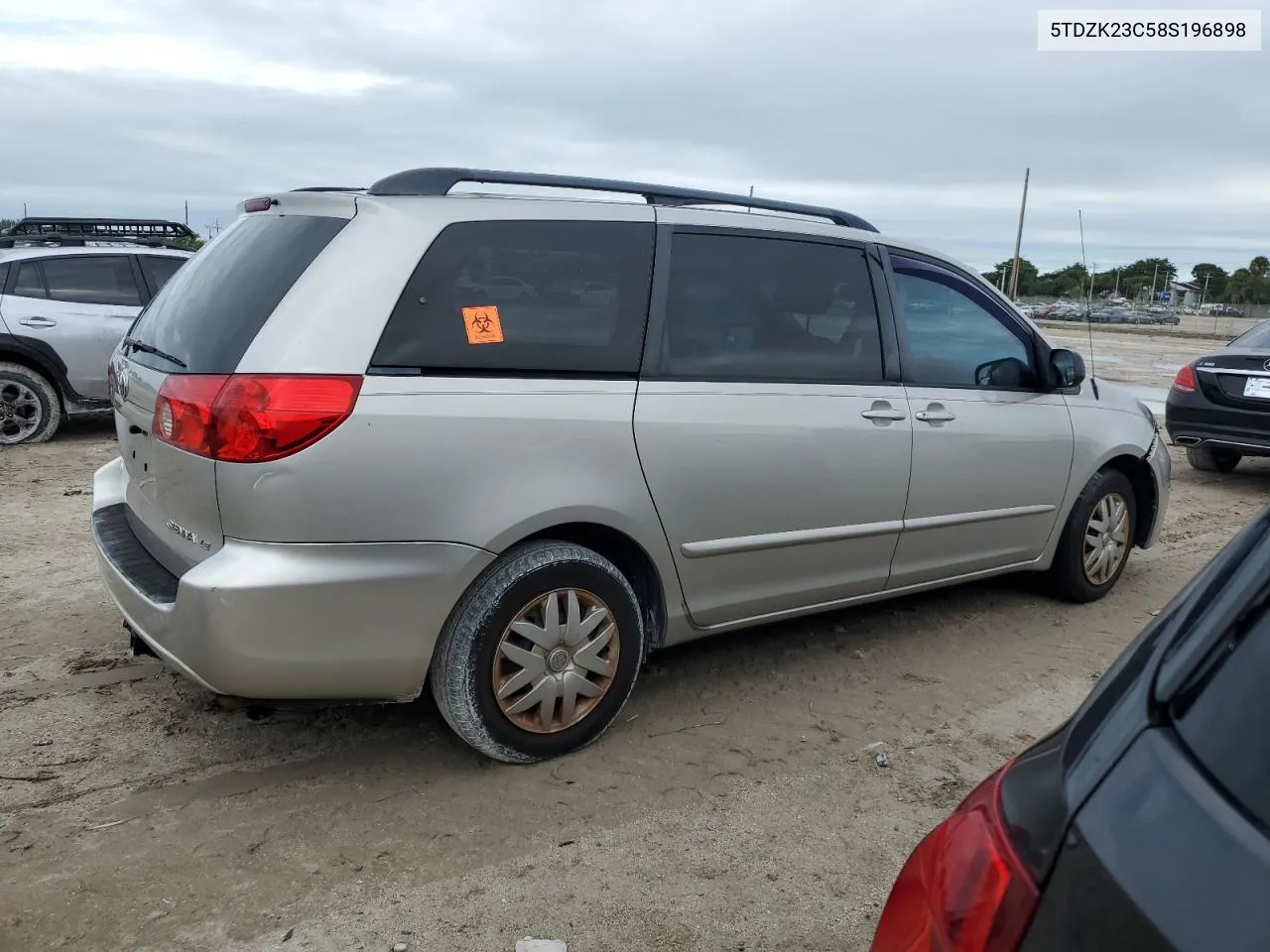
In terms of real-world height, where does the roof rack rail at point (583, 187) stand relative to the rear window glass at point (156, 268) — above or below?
below

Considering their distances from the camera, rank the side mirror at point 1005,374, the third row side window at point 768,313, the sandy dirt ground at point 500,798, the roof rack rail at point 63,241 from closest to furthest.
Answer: the sandy dirt ground at point 500,798, the third row side window at point 768,313, the side mirror at point 1005,374, the roof rack rail at point 63,241

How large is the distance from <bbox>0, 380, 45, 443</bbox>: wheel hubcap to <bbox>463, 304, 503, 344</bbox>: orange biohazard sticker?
6.79m

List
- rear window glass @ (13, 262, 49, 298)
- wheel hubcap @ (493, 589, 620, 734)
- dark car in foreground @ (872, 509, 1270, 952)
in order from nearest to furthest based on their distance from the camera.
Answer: dark car in foreground @ (872, 509, 1270, 952), wheel hubcap @ (493, 589, 620, 734), rear window glass @ (13, 262, 49, 298)

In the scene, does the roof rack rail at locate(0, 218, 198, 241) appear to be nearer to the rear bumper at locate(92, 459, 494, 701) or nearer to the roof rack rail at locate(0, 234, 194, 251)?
the roof rack rail at locate(0, 234, 194, 251)

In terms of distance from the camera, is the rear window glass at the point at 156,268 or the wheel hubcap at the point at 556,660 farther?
the rear window glass at the point at 156,268

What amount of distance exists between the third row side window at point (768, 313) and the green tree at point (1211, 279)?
67796mm

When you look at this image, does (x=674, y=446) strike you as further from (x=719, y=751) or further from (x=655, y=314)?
(x=719, y=751)

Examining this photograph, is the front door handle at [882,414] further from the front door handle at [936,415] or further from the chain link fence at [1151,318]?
the chain link fence at [1151,318]

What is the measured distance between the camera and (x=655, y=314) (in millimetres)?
3523

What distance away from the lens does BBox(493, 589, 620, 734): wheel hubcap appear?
3203 millimetres

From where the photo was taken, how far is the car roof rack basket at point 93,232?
8.95 metres

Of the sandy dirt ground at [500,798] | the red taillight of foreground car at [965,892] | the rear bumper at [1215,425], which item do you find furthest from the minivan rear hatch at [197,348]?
the rear bumper at [1215,425]

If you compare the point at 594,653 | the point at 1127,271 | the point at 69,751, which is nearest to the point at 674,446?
the point at 594,653

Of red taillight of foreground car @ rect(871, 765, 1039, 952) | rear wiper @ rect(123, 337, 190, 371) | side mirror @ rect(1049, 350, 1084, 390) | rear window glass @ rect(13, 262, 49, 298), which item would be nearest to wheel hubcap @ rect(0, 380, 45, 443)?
rear window glass @ rect(13, 262, 49, 298)
